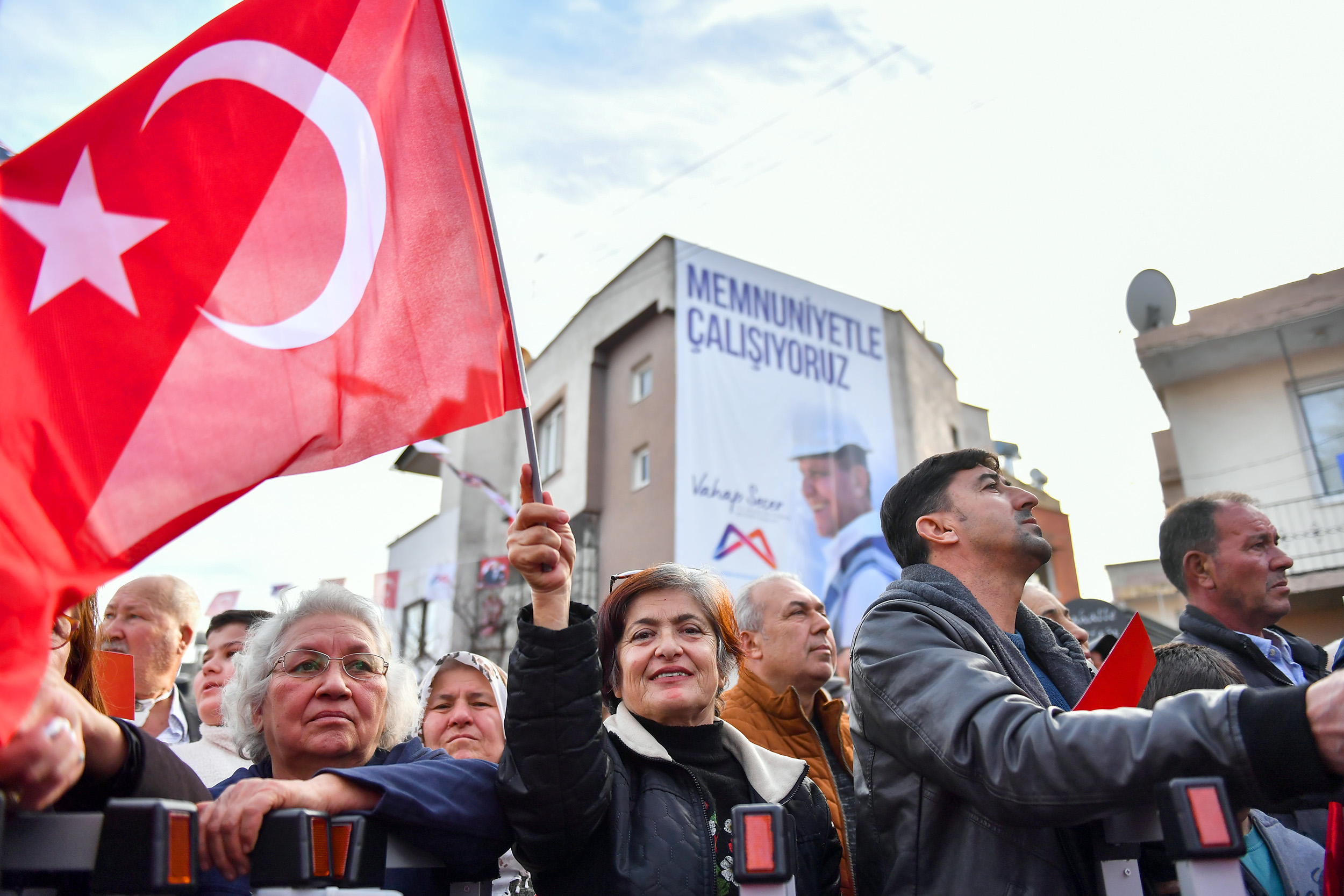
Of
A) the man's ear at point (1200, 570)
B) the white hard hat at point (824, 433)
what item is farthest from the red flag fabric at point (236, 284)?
the white hard hat at point (824, 433)

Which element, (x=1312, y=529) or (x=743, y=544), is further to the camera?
(x=743, y=544)

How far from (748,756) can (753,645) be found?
1463 millimetres

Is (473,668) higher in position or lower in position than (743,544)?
lower

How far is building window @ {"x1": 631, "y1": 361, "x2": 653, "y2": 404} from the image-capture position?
65.1 ft

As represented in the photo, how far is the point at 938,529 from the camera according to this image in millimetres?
2717

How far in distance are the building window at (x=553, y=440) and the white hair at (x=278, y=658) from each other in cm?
1926

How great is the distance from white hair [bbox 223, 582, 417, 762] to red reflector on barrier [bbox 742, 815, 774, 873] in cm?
136

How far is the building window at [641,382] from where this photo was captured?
1983 cm

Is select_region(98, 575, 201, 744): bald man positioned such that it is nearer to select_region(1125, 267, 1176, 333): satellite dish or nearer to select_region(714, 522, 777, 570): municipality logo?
select_region(714, 522, 777, 570): municipality logo

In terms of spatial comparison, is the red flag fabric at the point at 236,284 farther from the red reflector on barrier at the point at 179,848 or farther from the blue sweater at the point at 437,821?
the blue sweater at the point at 437,821

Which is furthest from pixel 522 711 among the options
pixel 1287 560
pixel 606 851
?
pixel 1287 560

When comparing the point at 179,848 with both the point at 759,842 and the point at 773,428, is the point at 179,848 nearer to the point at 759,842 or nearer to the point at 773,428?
the point at 759,842
